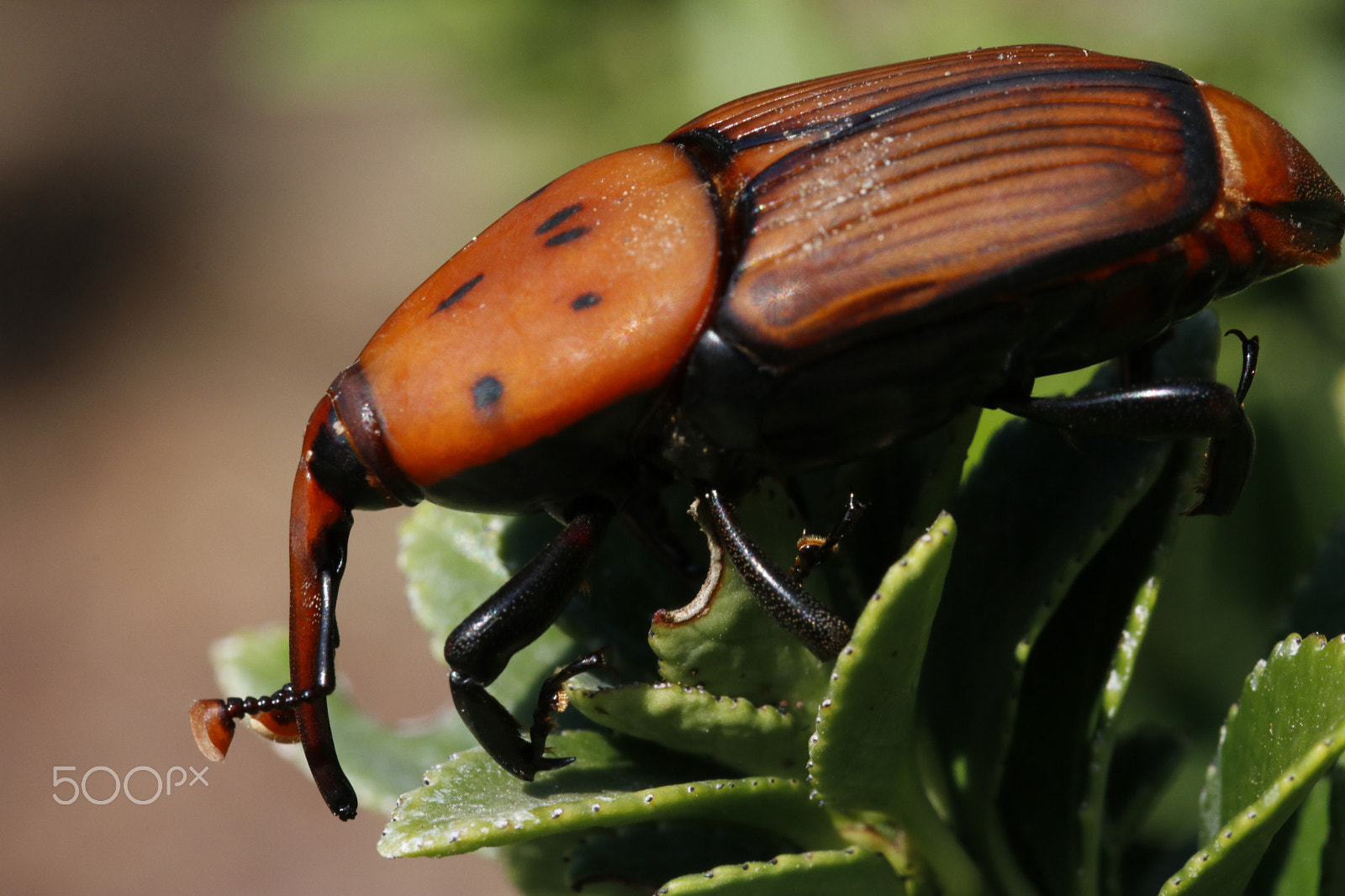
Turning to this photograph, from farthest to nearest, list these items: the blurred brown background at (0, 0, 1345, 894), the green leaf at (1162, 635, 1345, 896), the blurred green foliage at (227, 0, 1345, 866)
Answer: the blurred brown background at (0, 0, 1345, 894), the blurred green foliage at (227, 0, 1345, 866), the green leaf at (1162, 635, 1345, 896)

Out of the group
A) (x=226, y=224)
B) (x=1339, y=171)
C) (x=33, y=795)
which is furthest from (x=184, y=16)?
(x=1339, y=171)

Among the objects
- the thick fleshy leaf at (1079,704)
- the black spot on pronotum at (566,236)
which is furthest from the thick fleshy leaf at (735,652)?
the black spot on pronotum at (566,236)

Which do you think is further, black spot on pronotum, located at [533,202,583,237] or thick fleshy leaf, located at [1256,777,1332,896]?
black spot on pronotum, located at [533,202,583,237]

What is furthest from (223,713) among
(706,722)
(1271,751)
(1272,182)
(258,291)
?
(258,291)

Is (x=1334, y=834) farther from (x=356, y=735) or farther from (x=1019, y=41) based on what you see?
(x=1019, y=41)

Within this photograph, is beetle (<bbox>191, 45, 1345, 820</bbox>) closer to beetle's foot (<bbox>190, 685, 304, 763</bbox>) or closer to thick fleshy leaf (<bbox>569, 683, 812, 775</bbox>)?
beetle's foot (<bbox>190, 685, 304, 763</bbox>)

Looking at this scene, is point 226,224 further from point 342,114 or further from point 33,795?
point 33,795

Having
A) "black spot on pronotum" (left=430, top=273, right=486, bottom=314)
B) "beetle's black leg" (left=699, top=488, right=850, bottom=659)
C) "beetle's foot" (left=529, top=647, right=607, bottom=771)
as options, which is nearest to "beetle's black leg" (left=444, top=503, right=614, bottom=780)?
"beetle's foot" (left=529, top=647, right=607, bottom=771)
